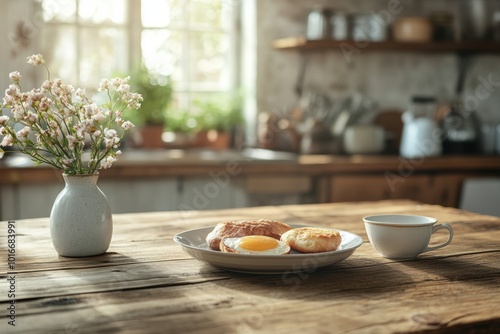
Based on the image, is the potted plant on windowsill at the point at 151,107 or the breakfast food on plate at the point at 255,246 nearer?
the breakfast food on plate at the point at 255,246

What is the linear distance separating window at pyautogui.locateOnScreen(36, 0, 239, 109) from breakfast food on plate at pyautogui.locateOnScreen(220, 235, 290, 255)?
8.69 ft

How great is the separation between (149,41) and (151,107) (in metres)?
0.41

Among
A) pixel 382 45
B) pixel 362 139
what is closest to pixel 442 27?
pixel 382 45

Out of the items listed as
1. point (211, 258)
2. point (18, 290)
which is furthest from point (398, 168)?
point (18, 290)

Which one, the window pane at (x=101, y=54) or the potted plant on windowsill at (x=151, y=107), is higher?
the window pane at (x=101, y=54)

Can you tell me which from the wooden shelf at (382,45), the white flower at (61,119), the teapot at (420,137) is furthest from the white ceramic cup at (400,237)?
the wooden shelf at (382,45)

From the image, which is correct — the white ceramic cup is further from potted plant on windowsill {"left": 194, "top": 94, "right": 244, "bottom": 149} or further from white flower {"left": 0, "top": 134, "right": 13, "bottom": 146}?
potted plant on windowsill {"left": 194, "top": 94, "right": 244, "bottom": 149}

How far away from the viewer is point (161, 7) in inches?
150

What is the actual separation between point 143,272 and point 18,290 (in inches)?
9.2

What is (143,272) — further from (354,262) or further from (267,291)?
(354,262)

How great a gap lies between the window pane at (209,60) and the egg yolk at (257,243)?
2.79 m

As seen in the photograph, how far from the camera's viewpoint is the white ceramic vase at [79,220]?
1394 millimetres

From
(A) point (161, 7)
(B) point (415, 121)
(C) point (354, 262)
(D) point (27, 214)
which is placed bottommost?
(D) point (27, 214)

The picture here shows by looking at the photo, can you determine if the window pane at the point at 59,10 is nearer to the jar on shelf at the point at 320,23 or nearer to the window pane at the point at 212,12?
the window pane at the point at 212,12
